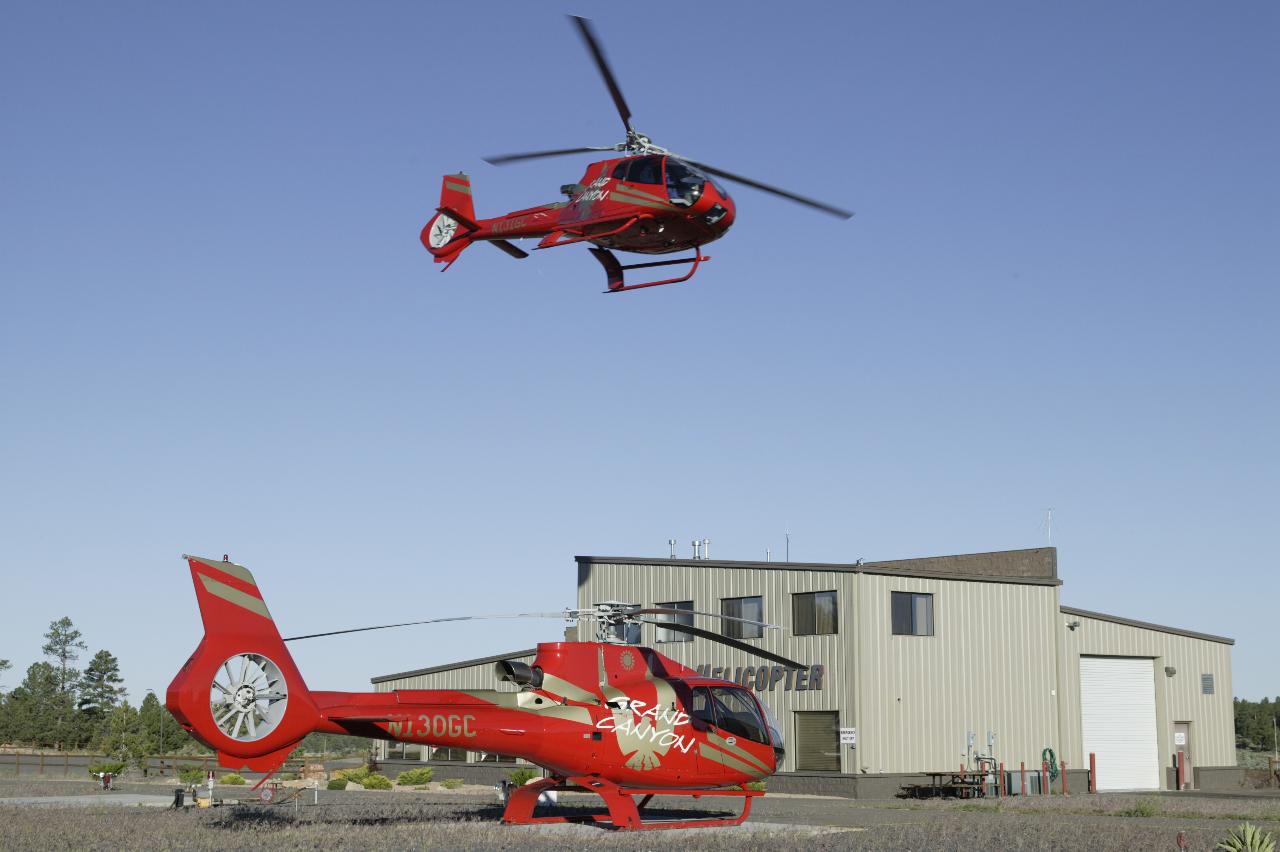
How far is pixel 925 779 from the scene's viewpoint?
117ft

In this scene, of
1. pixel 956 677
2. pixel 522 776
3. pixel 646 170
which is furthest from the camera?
pixel 956 677

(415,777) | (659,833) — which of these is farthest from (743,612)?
(659,833)

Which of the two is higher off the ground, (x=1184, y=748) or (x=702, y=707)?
(x=702, y=707)

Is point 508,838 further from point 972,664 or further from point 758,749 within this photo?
point 972,664

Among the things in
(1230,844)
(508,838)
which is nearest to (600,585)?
(508,838)

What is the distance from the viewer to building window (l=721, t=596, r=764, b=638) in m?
38.2

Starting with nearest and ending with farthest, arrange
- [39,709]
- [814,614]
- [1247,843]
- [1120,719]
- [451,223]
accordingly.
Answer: [1247,843]
[451,223]
[814,614]
[1120,719]
[39,709]

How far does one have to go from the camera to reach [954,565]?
4594 cm

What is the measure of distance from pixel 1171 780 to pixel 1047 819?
2045 centimetres

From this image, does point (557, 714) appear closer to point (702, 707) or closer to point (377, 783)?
point (702, 707)

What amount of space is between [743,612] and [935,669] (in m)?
5.54

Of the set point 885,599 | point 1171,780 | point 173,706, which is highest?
point 885,599

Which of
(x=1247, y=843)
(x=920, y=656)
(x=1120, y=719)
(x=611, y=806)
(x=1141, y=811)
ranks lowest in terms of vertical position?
(x=1141, y=811)

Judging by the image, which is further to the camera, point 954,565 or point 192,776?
point 954,565
